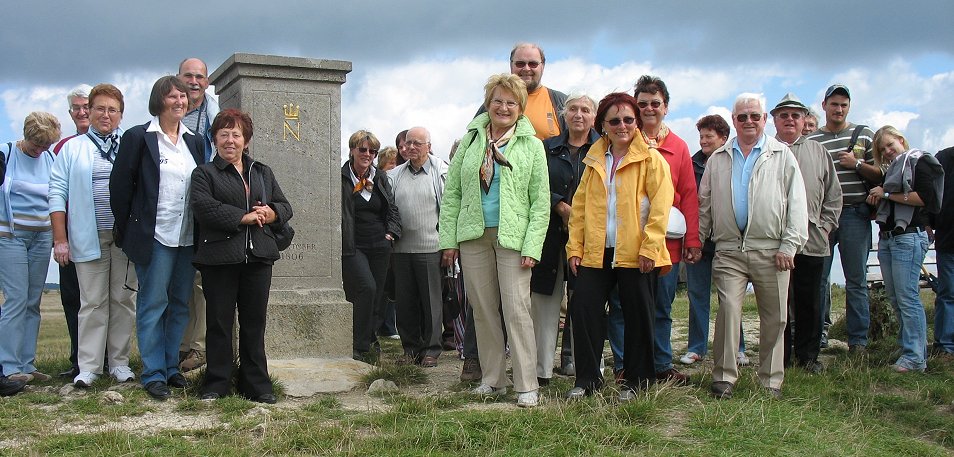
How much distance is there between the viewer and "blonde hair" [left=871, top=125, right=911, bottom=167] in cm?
781

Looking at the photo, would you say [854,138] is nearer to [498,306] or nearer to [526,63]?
→ [526,63]

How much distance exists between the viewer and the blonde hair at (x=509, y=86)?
243 inches

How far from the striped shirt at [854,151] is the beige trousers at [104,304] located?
577 centimetres

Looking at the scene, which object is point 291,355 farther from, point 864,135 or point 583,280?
point 864,135

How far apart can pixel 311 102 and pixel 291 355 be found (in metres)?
2.12

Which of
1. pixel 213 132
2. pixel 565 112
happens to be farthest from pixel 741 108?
pixel 213 132

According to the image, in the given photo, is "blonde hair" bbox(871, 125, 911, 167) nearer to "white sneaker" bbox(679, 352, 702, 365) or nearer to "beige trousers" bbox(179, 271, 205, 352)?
"white sneaker" bbox(679, 352, 702, 365)

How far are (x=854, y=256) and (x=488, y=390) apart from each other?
3.74m

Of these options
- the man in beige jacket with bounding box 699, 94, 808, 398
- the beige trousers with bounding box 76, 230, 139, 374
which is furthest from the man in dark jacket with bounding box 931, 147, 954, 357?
the beige trousers with bounding box 76, 230, 139, 374

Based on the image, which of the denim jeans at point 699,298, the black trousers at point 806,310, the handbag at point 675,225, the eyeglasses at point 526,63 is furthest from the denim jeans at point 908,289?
the eyeglasses at point 526,63

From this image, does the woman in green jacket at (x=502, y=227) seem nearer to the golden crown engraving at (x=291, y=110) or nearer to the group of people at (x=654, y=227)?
the group of people at (x=654, y=227)

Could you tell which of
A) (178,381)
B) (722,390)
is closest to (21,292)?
(178,381)

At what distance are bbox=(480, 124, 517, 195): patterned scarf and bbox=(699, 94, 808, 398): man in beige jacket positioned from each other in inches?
65.5

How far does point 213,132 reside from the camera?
6.22 metres
